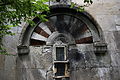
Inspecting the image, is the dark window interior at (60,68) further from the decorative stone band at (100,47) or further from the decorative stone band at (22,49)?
the decorative stone band at (100,47)

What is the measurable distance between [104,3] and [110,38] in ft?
4.95

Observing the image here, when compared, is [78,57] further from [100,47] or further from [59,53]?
[100,47]

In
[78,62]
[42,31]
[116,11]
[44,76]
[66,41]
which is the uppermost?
[116,11]

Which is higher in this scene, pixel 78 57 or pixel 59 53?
pixel 59 53

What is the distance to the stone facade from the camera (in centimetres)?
581

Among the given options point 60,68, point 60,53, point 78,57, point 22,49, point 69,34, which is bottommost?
point 60,68

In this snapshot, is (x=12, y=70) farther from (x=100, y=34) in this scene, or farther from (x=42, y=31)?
(x=100, y=34)

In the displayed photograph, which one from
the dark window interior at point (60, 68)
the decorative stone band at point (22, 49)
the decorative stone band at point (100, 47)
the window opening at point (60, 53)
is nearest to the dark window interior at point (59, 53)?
the window opening at point (60, 53)

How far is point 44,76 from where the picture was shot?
19.2 feet

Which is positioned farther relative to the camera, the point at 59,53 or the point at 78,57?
the point at 59,53


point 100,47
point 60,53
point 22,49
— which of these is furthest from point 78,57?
point 22,49

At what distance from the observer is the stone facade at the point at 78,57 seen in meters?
5.81

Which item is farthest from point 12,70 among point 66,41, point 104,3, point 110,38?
point 104,3

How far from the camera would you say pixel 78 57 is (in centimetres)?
598
